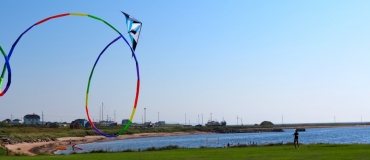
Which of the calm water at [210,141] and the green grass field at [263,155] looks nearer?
the green grass field at [263,155]

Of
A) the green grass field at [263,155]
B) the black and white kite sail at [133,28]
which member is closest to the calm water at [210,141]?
the green grass field at [263,155]

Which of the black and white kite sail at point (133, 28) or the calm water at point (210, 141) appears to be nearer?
the black and white kite sail at point (133, 28)

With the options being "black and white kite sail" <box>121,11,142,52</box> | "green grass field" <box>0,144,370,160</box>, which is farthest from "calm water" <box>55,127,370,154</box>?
"black and white kite sail" <box>121,11,142,52</box>

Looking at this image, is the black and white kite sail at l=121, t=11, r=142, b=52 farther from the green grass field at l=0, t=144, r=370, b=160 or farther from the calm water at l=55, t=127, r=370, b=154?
the calm water at l=55, t=127, r=370, b=154

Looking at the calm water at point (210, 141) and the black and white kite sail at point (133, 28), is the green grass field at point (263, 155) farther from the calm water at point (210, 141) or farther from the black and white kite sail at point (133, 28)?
the calm water at point (210, 141)

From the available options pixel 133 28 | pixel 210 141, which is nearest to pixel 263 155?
pixel 133 28

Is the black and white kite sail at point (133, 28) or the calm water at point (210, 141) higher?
the black and white kite sail at point (133, 28)

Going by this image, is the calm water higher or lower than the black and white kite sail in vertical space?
lower

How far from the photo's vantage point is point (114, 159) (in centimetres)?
3250

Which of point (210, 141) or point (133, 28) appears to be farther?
point (210, 141)

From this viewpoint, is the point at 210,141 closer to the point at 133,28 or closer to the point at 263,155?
the point at 263,155

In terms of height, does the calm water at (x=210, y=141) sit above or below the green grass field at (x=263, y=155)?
below

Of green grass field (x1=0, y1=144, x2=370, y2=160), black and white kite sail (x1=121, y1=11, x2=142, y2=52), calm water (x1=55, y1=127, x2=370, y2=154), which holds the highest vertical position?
black and white kite sail (x1=121, y1=11, x2=142, y2=52)

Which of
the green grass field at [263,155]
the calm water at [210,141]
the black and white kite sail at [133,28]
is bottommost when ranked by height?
the calm water at [210,141]
